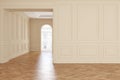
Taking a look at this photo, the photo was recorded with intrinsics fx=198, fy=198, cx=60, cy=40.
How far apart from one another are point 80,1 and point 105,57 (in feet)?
9.11

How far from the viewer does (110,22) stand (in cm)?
895

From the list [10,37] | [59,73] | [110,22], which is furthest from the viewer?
[10,37]

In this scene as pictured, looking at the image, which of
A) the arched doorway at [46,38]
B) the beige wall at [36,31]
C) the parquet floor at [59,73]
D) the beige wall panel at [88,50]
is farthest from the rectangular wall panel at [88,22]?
the arched doorway at [46,38]

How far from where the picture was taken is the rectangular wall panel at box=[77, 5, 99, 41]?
352 inches

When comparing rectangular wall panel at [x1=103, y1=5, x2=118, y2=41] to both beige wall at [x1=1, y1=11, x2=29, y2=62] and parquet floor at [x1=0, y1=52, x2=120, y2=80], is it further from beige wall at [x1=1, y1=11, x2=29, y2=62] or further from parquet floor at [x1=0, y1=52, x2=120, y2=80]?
beige wall at [x1=1, y1=11, x2=29, y2=62]

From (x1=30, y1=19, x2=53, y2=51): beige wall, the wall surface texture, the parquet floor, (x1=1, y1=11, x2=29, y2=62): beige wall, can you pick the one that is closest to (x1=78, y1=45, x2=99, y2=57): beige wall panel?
the wall surface texture

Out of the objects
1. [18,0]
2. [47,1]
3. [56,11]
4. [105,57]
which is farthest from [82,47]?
[18,0]

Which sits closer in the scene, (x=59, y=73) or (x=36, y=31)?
(x=59, y=73)

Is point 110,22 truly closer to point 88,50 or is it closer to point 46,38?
point 88,50

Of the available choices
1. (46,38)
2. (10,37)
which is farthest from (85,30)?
(46,38)

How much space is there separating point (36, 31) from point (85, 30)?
29.2ft

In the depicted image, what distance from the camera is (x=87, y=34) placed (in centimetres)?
898

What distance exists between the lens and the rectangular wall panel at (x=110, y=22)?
352 inches

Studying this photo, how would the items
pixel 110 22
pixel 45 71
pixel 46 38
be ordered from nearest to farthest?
pixel 45 71
pixel 110 22
pixel 46 38
